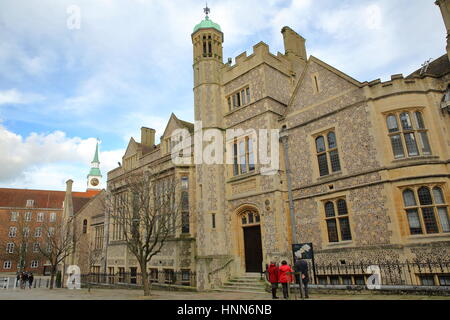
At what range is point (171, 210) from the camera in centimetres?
1908

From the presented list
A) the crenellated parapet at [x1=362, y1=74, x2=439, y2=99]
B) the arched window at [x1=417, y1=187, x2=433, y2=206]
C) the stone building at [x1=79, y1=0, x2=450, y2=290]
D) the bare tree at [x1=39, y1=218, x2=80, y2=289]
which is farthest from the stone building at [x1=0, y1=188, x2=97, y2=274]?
the arched window at [x1=417, y1=187, x2=433, y2=206]

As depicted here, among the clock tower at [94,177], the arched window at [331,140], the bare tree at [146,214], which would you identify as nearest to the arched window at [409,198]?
the arched window at [331,140]

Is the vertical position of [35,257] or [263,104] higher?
[263,104]

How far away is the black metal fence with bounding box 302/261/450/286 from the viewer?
1245 cm

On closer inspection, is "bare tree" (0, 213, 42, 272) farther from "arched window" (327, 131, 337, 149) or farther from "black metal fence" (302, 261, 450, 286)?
"arched window" (327, 131, 337, 149)


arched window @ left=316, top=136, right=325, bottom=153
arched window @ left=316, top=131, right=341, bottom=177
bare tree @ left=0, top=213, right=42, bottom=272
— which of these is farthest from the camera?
bare tree @ left=0, top=213, right=42, bottom=272

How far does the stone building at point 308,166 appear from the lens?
13.8 meters

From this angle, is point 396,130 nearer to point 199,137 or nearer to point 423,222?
point 423,222

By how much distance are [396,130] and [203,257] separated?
40.3 ft

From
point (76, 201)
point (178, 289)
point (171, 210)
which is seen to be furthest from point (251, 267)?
point (76, 201)

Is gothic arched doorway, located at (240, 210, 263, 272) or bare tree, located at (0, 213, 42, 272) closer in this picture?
gothic arched doorway, located at (240, 210, 263, 272)

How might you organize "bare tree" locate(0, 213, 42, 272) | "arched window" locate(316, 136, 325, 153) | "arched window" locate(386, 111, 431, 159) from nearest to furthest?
"arched window" locate(386, 111, 431, 159), "arched window" locate(316, 136, 325, 153), "bare tree" locate(0, 213, 42, 272)

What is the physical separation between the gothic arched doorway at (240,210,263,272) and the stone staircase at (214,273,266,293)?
0.57 m

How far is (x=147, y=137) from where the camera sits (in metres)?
33.3
